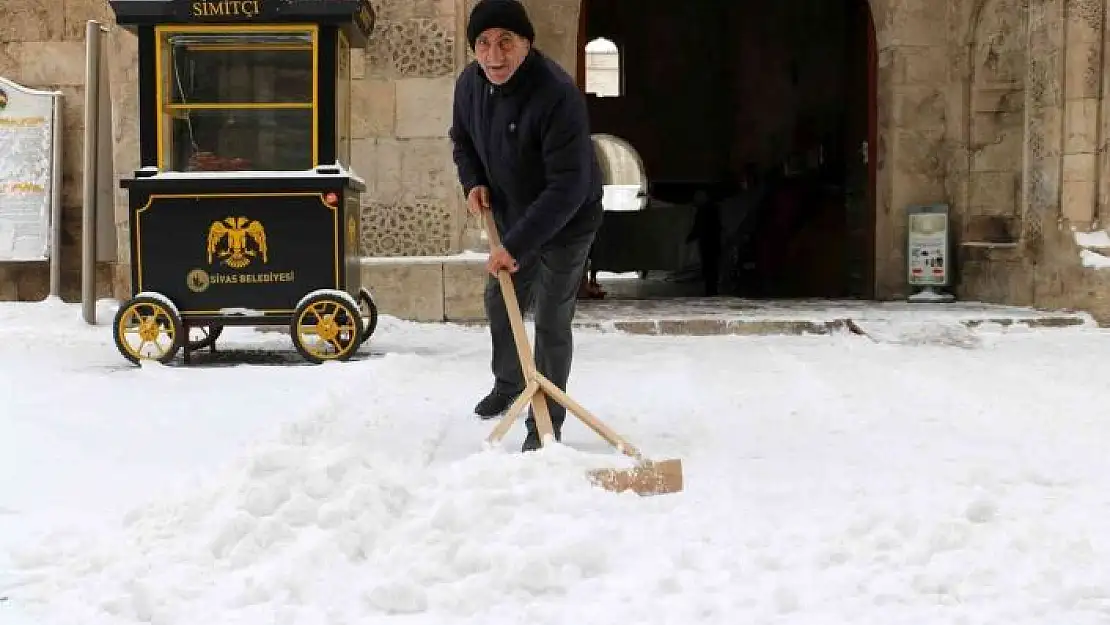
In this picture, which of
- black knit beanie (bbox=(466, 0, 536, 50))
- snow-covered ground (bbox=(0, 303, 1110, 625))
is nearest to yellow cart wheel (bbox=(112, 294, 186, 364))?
snow-covered ground (bbox=(0, 303, 1110, 625))

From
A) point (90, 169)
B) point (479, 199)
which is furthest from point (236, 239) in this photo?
point (479, 199)

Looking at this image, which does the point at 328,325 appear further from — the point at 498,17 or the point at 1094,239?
the point at 1094,239

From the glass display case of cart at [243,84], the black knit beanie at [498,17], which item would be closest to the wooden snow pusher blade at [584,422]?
the black knit beanie at [498,17]

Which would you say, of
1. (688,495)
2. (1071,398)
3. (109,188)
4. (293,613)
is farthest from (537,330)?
(109,188)

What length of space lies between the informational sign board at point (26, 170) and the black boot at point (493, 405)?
5237 mm

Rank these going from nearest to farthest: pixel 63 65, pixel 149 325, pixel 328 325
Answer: pixel 149 325 → pixel 328 325 → pixel 63 65

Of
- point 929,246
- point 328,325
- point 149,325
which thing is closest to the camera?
point 149,325

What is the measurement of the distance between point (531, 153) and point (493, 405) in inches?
41.7

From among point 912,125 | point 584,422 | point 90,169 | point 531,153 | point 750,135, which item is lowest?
Result: point 584,422

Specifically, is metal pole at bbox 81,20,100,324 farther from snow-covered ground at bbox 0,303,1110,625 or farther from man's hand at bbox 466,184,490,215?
man's hand at bbox 466,184,490,215

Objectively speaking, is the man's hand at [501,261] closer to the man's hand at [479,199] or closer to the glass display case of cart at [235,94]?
the man's hand at [479,199]

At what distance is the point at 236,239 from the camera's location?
224 inches

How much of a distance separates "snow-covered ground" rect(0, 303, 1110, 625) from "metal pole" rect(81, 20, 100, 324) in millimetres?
2631

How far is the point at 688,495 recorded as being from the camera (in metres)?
2.97
